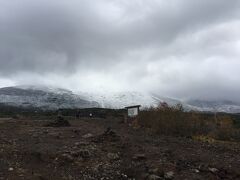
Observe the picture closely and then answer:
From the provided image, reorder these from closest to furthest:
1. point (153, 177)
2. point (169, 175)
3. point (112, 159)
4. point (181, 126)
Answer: point (153, 177) < point (169, 175) < point (112, 159) < point (181, 126)

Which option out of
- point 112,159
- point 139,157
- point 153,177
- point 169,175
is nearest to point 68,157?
point 112,159

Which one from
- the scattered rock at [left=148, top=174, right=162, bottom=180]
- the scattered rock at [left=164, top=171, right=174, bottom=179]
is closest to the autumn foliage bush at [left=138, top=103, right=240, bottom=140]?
the scattered rock at [left=164, top=171, right=174, bottom=179]

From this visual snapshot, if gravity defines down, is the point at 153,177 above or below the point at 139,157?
below

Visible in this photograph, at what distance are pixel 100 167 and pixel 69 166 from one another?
130 centimetres

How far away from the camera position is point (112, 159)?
62.9 ft

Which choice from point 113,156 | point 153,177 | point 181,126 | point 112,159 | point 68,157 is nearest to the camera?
point 153,177

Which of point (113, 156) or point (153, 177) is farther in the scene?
point (113, 156)

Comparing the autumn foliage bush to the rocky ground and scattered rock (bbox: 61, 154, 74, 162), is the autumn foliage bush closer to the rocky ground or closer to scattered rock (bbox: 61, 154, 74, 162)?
the rocky ground

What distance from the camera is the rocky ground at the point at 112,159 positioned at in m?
17.2

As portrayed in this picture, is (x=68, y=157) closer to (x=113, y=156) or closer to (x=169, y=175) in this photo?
(x=113, y=156)

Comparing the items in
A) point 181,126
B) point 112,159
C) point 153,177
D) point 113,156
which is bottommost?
point 153,177

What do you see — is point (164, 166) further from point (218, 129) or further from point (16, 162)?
point (218, 129)

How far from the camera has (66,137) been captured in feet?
79.4

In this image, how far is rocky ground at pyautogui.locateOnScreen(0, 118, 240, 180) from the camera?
1719 cm
